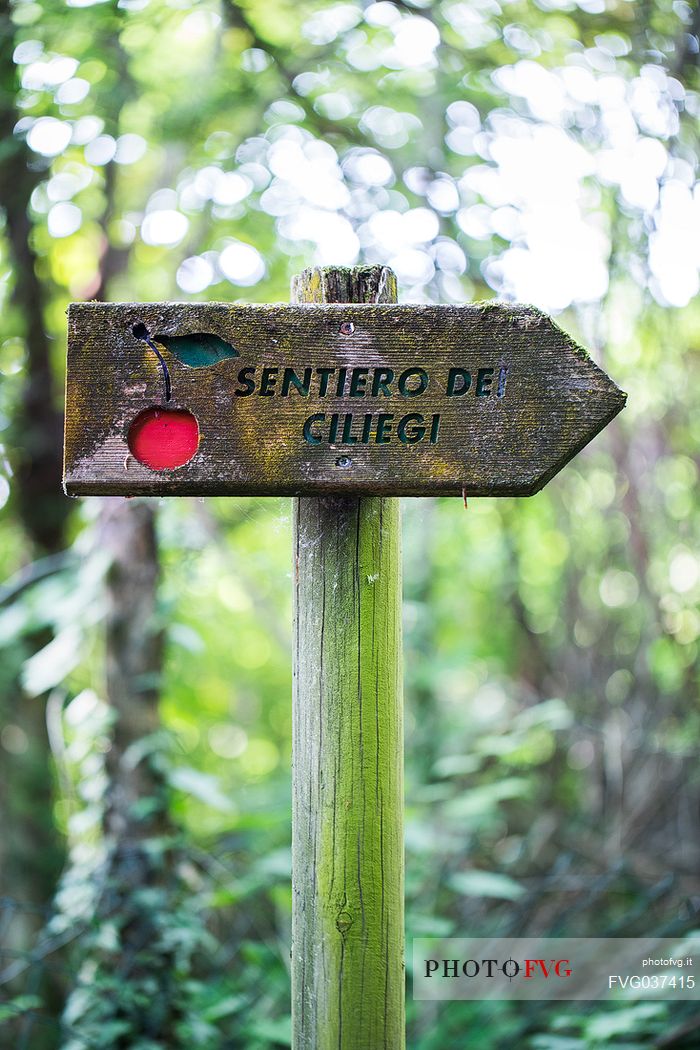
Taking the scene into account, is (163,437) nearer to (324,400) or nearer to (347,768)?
(324,400)

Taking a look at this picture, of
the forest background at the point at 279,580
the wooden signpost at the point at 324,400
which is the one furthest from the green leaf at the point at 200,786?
the wooden signpost at the point at 324,400

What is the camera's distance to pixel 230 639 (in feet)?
19.4

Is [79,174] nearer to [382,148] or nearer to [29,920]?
[382,148]

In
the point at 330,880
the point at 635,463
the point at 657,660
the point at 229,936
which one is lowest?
the point at 229,936

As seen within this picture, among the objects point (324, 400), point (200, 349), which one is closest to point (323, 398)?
point (324, 400)

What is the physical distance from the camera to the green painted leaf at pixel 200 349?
115 centimetres

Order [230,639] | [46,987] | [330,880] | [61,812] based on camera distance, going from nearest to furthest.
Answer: [330,880] < [46,987] < [61,812] < [230,639]

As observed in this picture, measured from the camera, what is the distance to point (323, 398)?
1.15 meters

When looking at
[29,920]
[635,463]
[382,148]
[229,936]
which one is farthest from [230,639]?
[382,148]

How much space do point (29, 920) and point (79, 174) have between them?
3.20 meters

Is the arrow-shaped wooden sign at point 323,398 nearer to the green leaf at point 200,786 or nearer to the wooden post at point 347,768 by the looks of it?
the wooden post at point 347,768

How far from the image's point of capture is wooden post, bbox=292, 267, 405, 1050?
122cm

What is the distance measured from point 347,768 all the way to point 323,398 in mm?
537

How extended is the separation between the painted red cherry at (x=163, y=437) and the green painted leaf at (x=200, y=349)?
0.07 metres
